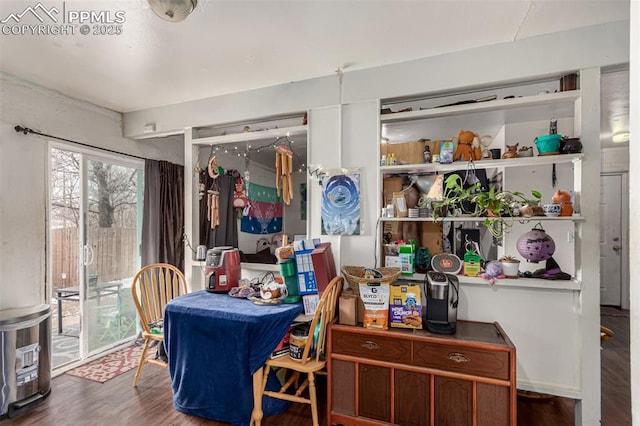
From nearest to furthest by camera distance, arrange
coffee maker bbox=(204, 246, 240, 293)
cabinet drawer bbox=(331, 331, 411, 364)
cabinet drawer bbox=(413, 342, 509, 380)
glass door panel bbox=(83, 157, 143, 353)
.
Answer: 1. cabinet drawer bbox=(413, 342, 509, 380)
2. cabinet drawer bbox=(331, 331, 411, 364)
3. coffee maker bbox=(204, 246, 240, 293)
4. glass door panel bbox=(83, 157, 143, 353)

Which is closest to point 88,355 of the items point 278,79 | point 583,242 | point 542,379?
point 278,79

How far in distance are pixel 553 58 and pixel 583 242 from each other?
123 cm

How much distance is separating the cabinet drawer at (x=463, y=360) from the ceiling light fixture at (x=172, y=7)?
7.25 feet

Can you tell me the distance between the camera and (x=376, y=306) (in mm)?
1934

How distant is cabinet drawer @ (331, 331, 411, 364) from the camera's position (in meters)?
1.80

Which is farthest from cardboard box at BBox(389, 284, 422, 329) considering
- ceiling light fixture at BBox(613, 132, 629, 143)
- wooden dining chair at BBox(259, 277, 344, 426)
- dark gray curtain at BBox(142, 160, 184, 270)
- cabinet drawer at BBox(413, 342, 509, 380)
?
ceiling light fixture at BBox(613, 132, 629, 143)

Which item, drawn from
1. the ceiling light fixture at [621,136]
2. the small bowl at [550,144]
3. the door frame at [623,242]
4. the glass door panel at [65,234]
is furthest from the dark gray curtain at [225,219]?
the door frame at [623,242]

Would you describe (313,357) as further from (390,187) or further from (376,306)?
(390,187)

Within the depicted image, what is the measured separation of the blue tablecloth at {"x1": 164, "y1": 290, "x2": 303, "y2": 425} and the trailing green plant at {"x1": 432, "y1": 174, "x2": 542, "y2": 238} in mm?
1314

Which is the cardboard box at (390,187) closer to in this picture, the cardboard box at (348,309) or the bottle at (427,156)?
the bottle at (427,156)

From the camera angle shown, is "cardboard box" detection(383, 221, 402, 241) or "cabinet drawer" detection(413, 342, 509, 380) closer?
"cabinet drawer" detection(413, 342, 509, 380)

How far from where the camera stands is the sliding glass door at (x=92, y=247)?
2.82 m

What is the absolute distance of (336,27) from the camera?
1847 mm

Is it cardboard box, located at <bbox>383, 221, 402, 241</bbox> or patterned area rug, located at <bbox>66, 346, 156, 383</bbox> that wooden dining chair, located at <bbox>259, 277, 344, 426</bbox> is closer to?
cardboard box, located at <bbox>383, 221, 402, 241</bbox>
